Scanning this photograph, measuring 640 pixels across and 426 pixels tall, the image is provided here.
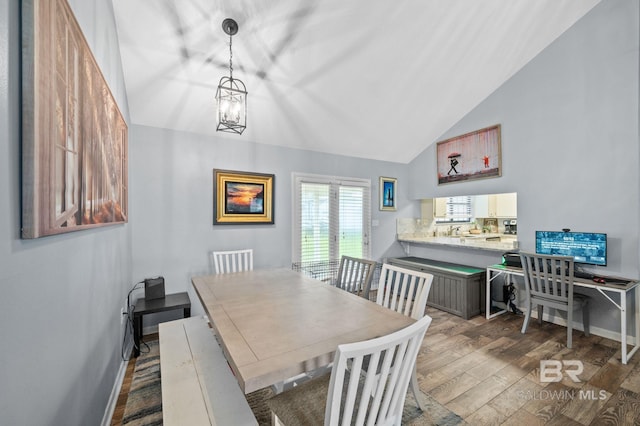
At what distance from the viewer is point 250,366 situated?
1023mm

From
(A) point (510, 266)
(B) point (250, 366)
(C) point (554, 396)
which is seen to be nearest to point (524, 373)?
(C) point (554, 396)

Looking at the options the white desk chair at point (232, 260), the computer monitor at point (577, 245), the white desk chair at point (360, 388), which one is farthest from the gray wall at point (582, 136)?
the white desk chair at point (232, 260)

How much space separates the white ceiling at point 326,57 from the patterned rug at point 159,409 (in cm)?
260

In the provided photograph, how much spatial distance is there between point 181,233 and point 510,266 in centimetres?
405

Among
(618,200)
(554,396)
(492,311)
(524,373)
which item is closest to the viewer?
(554,396)

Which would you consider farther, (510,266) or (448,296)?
(448,296)

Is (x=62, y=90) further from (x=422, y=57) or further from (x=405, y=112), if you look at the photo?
(x=405, y=112)

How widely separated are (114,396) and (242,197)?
2.27m

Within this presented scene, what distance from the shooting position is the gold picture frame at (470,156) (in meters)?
3.74

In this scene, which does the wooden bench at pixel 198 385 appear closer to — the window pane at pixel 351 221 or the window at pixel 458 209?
the window pane at pixel 351 221

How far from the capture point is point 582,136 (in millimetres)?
2959

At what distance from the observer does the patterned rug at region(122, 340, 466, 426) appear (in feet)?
5.65

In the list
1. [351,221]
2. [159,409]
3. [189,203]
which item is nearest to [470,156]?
[351,221]

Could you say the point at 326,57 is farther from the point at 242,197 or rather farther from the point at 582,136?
the point at 582,136
